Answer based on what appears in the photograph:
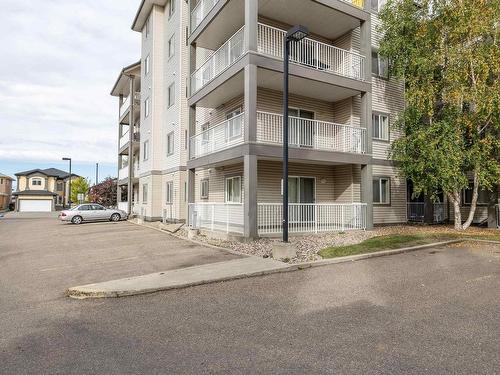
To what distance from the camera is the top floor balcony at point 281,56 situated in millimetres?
15281

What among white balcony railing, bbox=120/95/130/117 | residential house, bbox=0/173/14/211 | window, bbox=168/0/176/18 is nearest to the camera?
window, bbox=168/0/176/18

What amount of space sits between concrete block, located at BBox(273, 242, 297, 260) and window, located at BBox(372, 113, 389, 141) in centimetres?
1087

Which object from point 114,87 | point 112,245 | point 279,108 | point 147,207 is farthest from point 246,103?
point 114,87

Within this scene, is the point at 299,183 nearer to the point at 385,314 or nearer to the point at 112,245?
the point at 112,245

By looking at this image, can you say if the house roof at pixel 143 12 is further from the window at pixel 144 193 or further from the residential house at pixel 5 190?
the residential house at pixel 5 190

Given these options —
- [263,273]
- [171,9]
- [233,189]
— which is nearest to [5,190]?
[171,9]

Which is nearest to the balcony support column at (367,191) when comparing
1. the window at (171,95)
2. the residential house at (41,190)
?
the window at (171,95)

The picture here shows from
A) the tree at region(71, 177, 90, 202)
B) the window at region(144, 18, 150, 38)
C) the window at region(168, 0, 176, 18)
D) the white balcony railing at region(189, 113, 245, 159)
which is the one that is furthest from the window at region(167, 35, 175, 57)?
the tree at region(71, 177, 90, 202)

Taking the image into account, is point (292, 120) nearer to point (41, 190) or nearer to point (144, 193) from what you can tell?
point (144, 193)

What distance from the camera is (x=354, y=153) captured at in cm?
1546

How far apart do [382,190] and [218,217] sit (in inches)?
352

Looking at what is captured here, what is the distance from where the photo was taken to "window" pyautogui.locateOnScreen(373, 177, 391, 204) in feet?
59.3

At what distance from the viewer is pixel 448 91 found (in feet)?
49.9

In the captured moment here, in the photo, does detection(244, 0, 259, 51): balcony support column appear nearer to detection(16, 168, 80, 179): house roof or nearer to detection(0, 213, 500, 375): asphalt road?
detection(0, 213, 500, 375): asphalt road
